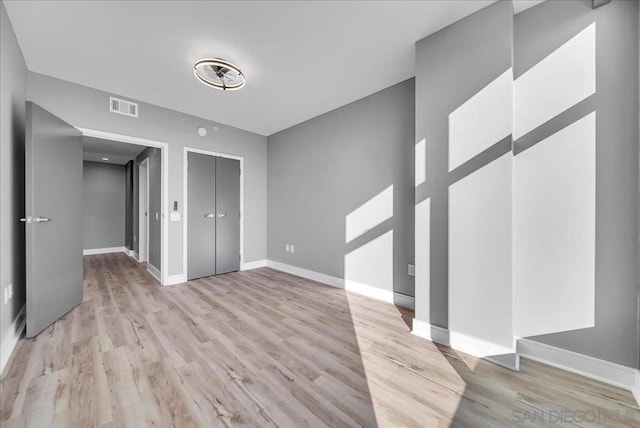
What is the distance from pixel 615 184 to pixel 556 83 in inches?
30.6

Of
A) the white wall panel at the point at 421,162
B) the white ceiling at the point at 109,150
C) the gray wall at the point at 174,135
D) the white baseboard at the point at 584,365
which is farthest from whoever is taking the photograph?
the white ceiling at the point at 109,150

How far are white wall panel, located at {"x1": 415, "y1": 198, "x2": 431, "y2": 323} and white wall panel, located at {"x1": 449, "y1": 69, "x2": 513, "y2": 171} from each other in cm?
42

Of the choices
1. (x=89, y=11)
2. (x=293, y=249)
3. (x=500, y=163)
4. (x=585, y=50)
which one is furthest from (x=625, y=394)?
(x=89, y=11)

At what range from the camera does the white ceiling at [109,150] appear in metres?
4.12

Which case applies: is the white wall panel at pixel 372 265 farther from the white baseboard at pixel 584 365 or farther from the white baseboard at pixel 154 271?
the white baseboard at pixel 154 271

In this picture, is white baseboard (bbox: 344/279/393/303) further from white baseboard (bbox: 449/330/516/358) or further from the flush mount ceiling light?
the flush mount ceiling light

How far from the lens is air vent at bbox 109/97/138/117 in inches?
114

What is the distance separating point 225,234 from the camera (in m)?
4.06

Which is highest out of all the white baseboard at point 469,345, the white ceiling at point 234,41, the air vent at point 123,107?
the white ceiling at point 234,41

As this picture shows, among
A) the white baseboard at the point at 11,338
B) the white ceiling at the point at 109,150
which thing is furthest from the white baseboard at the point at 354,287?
the white ceiling at the point at 109,150

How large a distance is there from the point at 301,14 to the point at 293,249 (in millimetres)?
3111

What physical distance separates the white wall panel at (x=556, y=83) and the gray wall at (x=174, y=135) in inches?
149

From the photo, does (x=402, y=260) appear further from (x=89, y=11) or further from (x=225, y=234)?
(x=89, y=11)

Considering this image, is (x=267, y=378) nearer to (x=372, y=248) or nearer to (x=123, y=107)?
(x=372, y=248)
